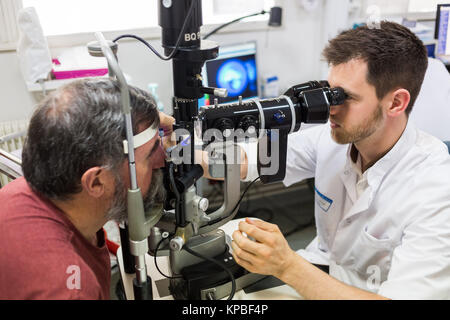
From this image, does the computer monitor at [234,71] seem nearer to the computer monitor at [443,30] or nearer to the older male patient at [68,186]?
the computer monitor at [443,30]

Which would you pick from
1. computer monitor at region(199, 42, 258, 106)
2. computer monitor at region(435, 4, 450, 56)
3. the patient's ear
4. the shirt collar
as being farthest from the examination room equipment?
computer monitor at region(435, 4, 450, 56)

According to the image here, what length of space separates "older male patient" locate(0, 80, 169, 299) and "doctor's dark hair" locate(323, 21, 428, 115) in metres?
0.66

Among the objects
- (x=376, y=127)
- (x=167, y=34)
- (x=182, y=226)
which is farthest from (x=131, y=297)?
(x=376, y=127)

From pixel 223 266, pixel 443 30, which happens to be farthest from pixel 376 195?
pixel 443 30

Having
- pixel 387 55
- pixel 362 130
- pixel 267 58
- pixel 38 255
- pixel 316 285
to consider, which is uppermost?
pixel 387 55

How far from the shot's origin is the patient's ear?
0.89m

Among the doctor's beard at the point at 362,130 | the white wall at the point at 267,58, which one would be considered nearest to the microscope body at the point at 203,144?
the doctor's beard at the point at 362,130

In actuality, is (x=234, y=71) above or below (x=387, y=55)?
below

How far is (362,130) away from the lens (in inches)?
48.9

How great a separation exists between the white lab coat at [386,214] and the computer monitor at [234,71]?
938 mm

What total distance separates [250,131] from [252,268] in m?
0.36

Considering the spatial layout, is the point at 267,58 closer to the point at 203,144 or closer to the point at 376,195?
the point at 376,195

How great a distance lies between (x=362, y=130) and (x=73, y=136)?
0.85 m

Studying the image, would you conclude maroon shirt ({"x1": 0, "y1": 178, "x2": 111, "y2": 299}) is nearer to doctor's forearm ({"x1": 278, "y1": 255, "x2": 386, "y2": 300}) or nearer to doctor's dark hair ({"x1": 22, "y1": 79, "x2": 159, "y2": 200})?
doctor's dark hair ({"x1": 22, "y1": 79, "x2": 159, "y2": 200})
